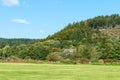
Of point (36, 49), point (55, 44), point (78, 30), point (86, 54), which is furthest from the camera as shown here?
point (78, 30)

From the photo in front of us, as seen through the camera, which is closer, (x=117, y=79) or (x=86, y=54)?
(x=117, y=79)

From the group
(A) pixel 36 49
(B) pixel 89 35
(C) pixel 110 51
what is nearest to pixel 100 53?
(C) pixel 110 51

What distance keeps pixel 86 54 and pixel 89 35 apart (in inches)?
2906

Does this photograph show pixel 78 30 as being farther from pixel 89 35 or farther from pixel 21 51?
pixel 21 51

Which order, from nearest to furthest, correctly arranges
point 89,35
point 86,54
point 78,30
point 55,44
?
point 86,54 → point 55,44 → point 89,35 → point 78,30

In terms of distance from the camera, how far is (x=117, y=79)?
21.5 metres

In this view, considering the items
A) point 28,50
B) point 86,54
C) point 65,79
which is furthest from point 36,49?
point 65,79

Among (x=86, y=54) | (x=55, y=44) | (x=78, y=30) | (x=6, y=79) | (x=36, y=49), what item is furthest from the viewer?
(x=78, y=30)

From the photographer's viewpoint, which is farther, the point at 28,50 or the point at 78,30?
the point at 78,30

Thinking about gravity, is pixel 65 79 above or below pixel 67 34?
below

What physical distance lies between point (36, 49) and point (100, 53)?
2457cm

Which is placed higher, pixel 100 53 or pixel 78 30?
pixel 78 30

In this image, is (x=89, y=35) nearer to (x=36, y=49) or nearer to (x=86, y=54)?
(x=36, y=49)

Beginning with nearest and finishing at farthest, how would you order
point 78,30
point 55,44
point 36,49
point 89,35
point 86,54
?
1. point 86,54
2. point 36,49
3. point 55,44
4. point 89,35
5. point 78,30
